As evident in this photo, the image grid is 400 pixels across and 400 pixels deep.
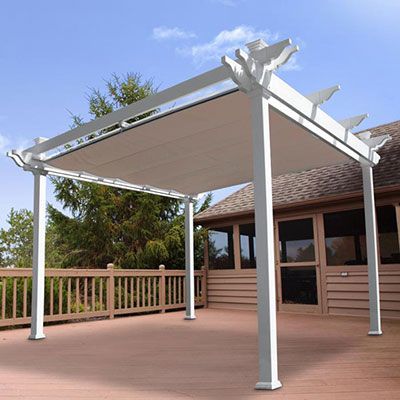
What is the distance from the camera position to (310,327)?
617 centimetres

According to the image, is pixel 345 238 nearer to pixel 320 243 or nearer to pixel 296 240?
pixel 320 243

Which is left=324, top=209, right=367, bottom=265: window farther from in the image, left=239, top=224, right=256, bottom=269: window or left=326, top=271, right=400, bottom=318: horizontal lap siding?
left=239, top=224, right=256, bottom=269: window

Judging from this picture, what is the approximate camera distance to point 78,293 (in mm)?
7402

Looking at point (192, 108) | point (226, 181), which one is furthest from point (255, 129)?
point (226, 181)

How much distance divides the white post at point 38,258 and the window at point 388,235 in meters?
5.32

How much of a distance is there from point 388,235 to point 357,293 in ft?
3.73

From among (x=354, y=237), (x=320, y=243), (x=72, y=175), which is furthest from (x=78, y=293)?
(x=354, y=237)

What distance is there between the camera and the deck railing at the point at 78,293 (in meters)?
6.60

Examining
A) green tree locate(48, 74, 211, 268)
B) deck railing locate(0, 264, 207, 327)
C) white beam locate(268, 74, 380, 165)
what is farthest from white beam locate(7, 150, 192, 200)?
Answer: green tree locate(48, 74, 211, 268)

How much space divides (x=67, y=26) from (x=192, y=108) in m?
9.70

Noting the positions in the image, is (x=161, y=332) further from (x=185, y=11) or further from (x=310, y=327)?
(x=185, y=11)

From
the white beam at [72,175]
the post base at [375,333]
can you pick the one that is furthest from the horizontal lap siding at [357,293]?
the white beam at [72,175]

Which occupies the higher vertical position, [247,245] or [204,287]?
[247,245]

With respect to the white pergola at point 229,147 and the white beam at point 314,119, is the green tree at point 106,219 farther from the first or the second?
the white beam at point 314,119
